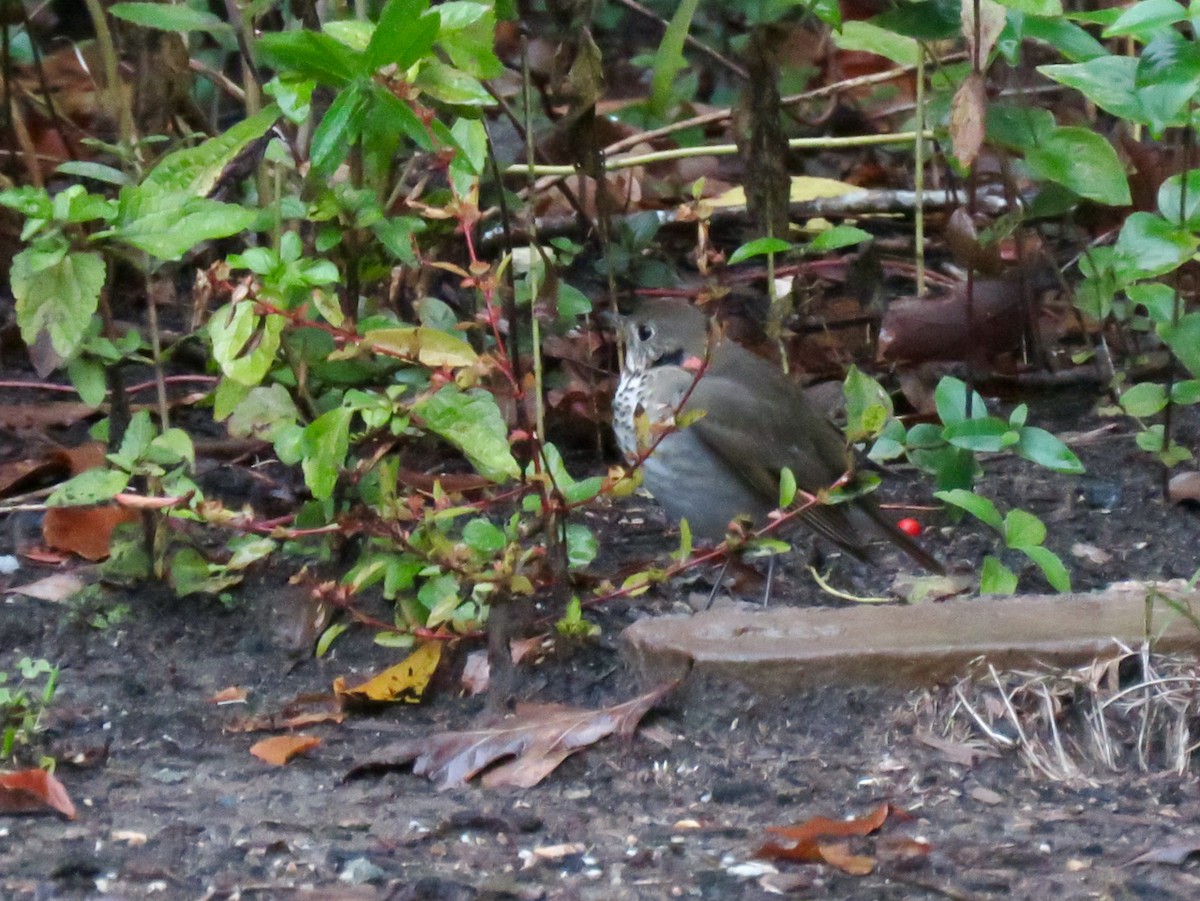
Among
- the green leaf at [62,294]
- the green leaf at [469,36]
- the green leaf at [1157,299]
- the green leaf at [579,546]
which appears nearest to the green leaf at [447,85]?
the green leaf at [469,36]

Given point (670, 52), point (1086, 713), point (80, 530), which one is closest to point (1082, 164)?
point (670, 52)

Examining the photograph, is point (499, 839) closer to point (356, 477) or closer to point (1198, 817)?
point (356, 477)

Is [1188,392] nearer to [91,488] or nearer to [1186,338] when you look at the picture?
[1186,338]

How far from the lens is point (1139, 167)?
3.88 meters

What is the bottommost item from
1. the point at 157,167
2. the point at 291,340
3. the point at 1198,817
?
the point at 1198,817

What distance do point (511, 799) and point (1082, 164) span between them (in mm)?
1570

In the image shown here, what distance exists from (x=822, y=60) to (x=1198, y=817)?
15.2ft

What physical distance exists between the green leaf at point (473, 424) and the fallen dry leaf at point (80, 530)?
1.07 m

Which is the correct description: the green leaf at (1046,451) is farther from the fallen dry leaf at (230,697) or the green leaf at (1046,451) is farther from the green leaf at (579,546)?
the fallen dry leaf at (230,697)

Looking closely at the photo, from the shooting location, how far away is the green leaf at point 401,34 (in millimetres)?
2141

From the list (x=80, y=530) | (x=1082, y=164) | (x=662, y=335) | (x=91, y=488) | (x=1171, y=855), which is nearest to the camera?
(x=1171, y=855)

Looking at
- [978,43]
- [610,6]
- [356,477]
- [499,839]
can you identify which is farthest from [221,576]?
[610,6]

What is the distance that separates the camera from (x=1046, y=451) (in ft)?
9.44

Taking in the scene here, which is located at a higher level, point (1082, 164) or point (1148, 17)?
point (1148, 17)
